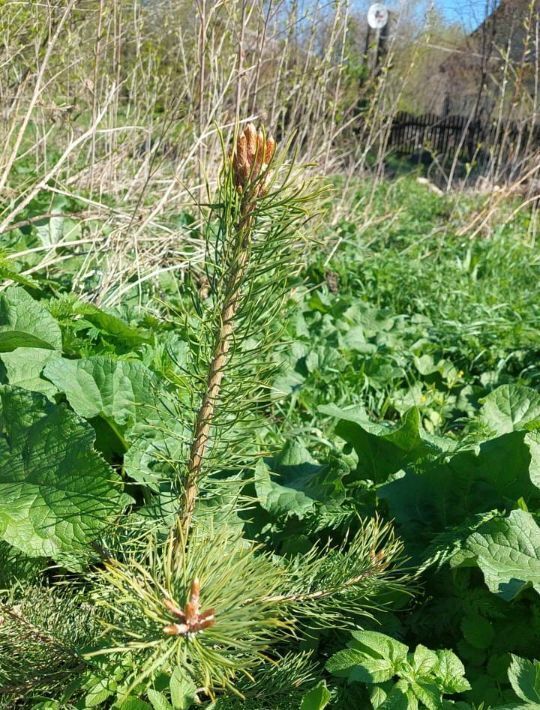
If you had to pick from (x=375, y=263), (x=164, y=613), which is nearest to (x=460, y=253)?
(x=375, y=263)

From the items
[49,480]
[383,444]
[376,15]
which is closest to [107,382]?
[49,480]

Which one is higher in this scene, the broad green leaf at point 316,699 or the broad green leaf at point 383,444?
Result: the broad green leaf at point 383,444

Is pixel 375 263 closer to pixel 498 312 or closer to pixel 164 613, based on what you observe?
pixel 498 312

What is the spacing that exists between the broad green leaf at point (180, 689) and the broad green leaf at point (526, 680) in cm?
55

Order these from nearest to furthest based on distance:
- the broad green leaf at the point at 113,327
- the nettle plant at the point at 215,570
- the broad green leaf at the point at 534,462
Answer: the nettle plant at the point at 215,570, the broad green leaf at the point at 534,462, the broad green leaf at the point at 113,327

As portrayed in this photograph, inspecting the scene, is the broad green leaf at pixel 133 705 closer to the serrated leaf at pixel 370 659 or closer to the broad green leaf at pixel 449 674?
the serrated leaf at pixel 370 659

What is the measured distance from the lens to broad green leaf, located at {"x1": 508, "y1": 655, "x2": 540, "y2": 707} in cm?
123

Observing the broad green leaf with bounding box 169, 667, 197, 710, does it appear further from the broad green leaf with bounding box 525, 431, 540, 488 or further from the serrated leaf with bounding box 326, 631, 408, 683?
the broad green leaf with bounding box 525, 431, 540, 488

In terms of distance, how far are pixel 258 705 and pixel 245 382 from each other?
2.09 ft

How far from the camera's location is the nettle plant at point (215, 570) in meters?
0.93

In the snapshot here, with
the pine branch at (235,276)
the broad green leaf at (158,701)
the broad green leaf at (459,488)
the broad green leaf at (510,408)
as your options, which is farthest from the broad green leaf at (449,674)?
the broad green leaf at (510,408)

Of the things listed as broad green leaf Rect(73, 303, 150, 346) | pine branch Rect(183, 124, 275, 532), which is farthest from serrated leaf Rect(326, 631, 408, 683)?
broad green leaf Rect(73, 303, 150, 346)

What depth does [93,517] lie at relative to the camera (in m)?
1.39

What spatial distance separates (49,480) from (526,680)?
96cm
